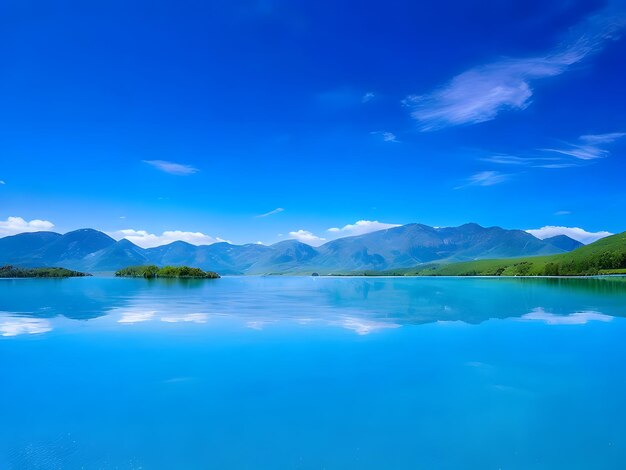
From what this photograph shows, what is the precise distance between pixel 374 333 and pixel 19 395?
1682cm

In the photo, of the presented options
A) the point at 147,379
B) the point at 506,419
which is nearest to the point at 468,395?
the point at 506,419

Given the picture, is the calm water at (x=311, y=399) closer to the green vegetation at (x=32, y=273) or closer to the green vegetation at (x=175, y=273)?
the green vegetation at (x=175, y=273)

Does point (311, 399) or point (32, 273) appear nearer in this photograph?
point (311, 399)

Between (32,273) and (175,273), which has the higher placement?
(32,273)

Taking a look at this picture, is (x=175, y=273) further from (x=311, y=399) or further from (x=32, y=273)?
(x=311, y=399)

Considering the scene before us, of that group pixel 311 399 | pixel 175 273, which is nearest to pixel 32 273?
pixel 175 273

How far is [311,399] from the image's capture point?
39.6ft

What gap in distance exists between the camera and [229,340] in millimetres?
21141

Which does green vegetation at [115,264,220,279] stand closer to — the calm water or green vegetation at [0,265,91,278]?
green vegetation at [0,265,91,278]

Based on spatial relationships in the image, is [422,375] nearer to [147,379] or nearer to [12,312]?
[147,379]

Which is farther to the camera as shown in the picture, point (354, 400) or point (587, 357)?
point (587, 357)

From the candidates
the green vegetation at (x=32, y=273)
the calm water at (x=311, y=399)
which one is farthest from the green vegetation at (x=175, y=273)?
the calm water at (x=311, y=399)

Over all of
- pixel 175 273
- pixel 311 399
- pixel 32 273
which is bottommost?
pixel 311 399

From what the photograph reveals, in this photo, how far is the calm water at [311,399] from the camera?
8688 mm
